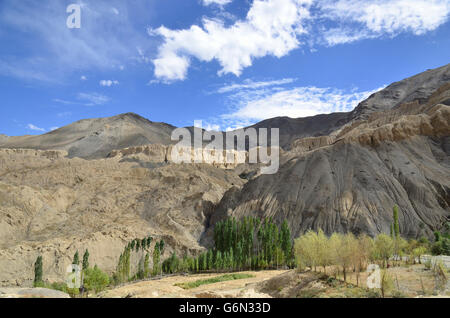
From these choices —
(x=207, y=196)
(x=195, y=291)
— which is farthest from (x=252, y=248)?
(x=195, y=291)

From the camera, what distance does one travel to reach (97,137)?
133 meters

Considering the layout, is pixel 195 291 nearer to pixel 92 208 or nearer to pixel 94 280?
pixel 94 280

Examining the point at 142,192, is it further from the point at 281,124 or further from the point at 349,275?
the point at 281,124

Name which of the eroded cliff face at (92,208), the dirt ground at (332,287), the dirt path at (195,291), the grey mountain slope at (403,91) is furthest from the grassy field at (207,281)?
the grey mountain slope at (403,91)

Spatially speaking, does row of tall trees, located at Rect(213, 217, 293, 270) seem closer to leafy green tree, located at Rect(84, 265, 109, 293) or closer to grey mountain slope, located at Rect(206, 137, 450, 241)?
grey mountain slope, located at Rect(206, 137, 450, 241)

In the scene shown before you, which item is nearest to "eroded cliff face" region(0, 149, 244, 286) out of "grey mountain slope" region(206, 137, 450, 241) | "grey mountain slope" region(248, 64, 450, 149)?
"grey mountain slope" region(206, 137, 450, 241)

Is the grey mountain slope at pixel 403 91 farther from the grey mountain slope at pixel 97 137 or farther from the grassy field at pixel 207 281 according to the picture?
the grassy field at pixel 207 281
